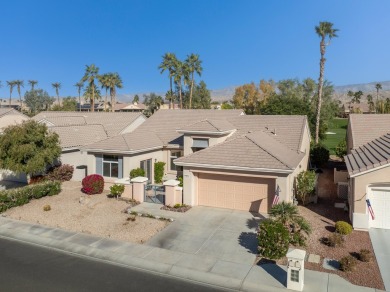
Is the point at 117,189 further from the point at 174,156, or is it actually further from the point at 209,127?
the point at 209,127

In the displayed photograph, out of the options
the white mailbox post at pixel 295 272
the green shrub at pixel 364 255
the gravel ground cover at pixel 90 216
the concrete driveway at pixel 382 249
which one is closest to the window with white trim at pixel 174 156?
the gravel ground cover at pixel 90 216

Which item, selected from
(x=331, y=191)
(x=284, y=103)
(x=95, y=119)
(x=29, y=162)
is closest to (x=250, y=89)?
(x=284, y=103)

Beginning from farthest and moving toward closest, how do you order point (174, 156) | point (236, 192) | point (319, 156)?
1. point (319, 156)
2. point (174, 156)
3. point (236, 192)

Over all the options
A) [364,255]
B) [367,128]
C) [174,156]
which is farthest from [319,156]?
[364,255]

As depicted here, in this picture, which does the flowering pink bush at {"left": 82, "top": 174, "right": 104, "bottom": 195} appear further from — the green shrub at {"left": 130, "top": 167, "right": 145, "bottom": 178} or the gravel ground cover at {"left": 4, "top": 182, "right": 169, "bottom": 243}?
the green shrub at {"left": 130, "top": 167, "right": 145, "bottom": 178}

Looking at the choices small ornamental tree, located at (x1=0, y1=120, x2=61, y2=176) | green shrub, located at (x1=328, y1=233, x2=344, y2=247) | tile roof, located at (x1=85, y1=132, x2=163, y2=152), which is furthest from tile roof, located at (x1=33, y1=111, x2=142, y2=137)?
green shrub, located at (x1=328, y1=233, x2=344, y2=247)
